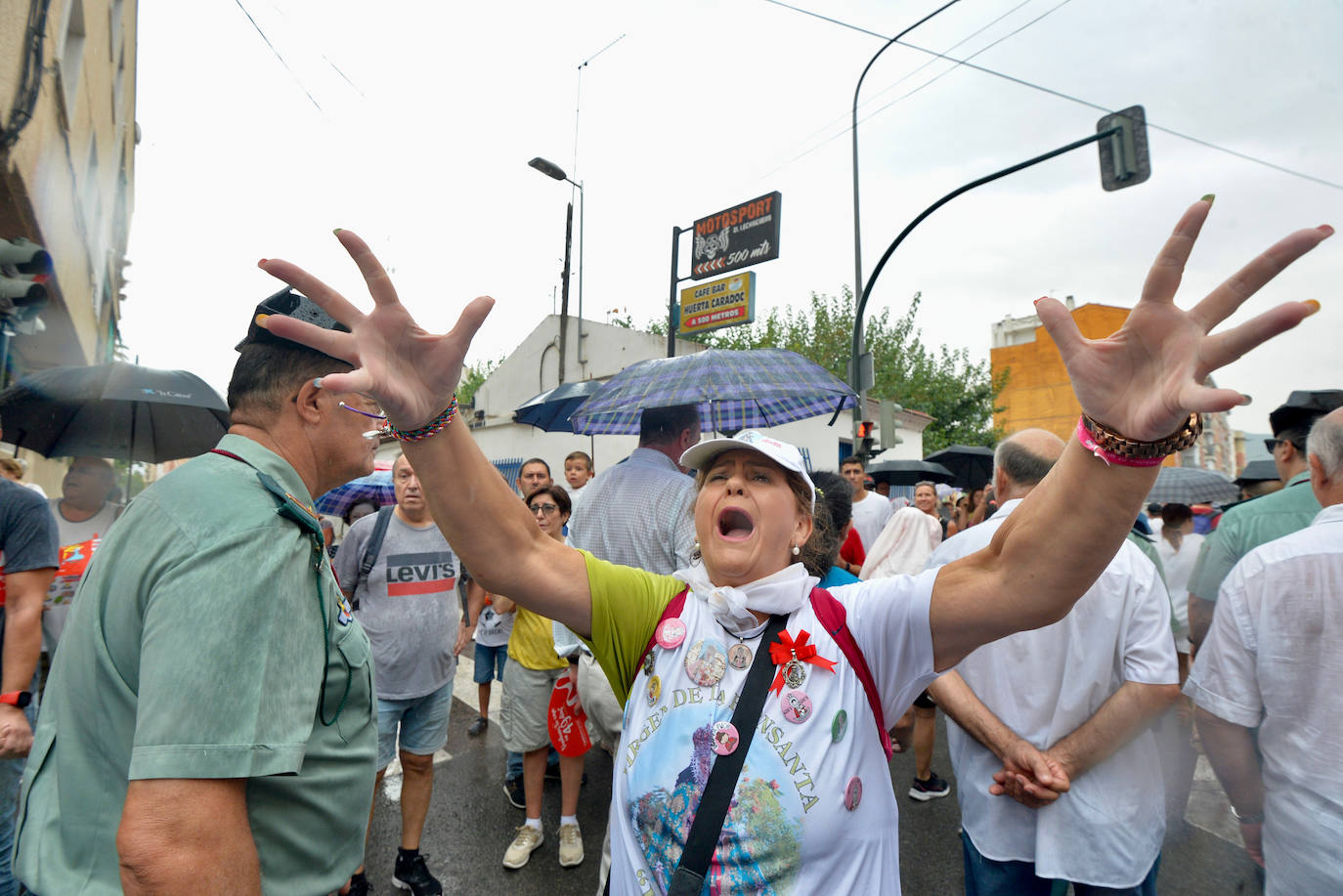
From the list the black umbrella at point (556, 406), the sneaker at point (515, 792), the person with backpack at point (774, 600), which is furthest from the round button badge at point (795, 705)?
the black umbrella at point (556, 406)

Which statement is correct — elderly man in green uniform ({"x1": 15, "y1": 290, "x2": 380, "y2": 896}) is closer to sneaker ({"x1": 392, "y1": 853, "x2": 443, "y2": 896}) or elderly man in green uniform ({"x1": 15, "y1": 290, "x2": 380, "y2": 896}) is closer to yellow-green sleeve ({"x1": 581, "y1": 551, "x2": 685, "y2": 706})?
yellow-green sleeve ({"x1": 581, "y1": 551, "x2": 685, "y2": 706})

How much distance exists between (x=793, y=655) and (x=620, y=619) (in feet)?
1.47

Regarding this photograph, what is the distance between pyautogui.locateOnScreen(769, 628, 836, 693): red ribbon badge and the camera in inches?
63.2

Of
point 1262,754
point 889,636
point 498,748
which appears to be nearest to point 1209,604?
point 1262,754

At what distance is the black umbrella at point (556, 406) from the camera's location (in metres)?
6.32

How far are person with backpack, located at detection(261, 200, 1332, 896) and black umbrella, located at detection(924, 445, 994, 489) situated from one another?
1079 cm

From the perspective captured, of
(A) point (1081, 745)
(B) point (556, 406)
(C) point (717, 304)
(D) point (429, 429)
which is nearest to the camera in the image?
(D) point (429, 429)

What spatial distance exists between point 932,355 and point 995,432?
432cm

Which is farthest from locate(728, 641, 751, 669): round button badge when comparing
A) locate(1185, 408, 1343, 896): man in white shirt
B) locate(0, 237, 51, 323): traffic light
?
locate(0, 237, 51, 323): traffic light

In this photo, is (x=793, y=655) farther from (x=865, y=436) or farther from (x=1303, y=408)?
(x=865, y=436)

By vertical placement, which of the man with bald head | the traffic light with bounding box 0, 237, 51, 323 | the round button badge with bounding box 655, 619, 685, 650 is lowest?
the man with bald head

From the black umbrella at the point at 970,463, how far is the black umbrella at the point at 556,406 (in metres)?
7.76

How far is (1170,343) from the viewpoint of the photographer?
3.99 feet

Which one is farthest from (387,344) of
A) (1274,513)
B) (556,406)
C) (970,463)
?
(970,463)
